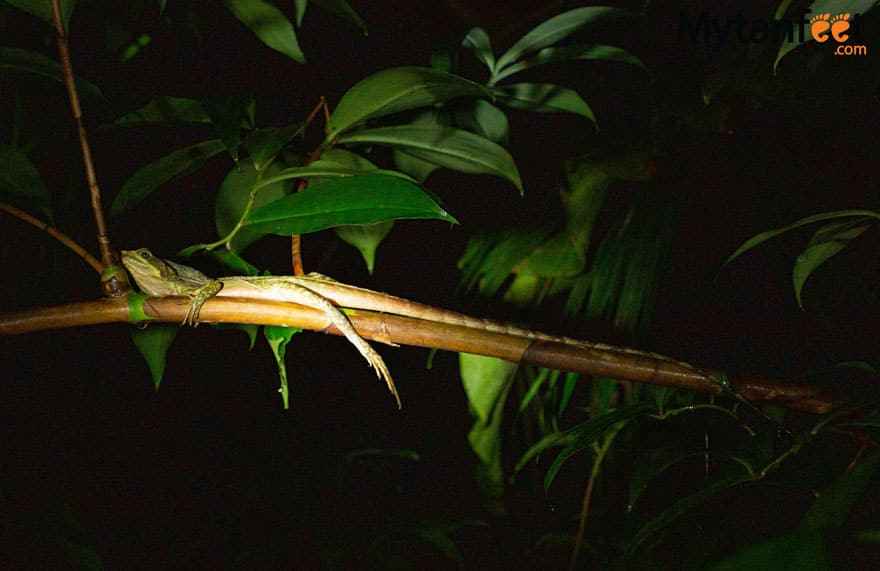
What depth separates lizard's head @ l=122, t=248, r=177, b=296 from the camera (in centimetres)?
94

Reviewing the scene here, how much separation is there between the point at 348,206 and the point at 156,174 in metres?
0.35

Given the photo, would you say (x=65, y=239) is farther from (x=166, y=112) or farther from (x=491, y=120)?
(x=491, y=120)

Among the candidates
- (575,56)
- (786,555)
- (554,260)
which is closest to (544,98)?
(575,56)

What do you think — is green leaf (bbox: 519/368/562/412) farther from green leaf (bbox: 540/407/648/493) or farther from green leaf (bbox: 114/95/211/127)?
green leaf (bbox: 114/95/211/127)

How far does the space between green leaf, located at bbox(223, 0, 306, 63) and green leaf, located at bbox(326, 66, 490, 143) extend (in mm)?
150

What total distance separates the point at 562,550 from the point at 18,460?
1380mm

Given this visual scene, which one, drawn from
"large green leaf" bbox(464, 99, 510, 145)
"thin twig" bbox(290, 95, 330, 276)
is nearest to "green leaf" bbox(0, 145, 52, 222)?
"thin twig" bbox(290, 95, 330, 276)

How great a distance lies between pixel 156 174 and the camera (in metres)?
0.77

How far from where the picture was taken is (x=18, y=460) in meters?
1.36

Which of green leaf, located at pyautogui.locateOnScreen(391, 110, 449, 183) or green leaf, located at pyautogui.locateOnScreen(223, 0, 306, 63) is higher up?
green leaf, located at pyautogui.locateOnScreen(223, 0, 306, 63)

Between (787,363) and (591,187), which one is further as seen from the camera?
(787,363)

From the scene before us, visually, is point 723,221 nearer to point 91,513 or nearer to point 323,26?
point 323,26

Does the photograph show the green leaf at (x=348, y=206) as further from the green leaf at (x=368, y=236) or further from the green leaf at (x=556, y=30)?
the green leaf at (x=556, y=30)

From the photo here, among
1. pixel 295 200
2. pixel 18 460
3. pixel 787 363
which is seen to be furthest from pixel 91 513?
pixel 787 363
